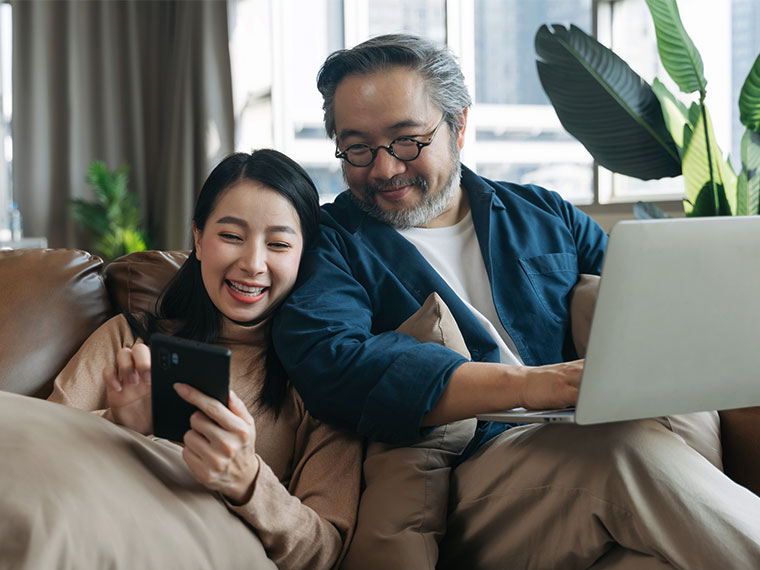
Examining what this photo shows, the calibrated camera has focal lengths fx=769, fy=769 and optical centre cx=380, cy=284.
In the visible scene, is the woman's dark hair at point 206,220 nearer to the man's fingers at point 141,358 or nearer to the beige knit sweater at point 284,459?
the beige knit sweater at point 284,459

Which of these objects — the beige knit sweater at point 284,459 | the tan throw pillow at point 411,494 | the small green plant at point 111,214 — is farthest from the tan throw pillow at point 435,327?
the small green plant at point 111,214

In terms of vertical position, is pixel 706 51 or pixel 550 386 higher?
pixel 706 51

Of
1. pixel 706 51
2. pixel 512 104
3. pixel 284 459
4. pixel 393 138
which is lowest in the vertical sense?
pixel 284 459

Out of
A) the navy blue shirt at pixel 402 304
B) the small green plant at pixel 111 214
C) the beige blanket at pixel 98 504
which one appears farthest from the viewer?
the small green plant at pixel 111 214

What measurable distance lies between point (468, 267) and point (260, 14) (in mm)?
4462

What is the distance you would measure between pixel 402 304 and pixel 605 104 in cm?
100

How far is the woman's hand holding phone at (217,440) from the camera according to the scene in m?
0.93

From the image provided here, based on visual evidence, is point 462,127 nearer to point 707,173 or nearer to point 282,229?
point 282,229

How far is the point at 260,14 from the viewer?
5531mm

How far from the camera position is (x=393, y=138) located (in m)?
1.62

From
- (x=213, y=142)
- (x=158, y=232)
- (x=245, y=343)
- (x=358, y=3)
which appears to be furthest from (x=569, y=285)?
(x=158, y=232)

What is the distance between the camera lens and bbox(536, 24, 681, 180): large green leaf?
2072 mm

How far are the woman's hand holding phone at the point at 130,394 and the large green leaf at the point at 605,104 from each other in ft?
4.88

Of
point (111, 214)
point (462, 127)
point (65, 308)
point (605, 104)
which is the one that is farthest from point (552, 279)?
point (111, 214)
